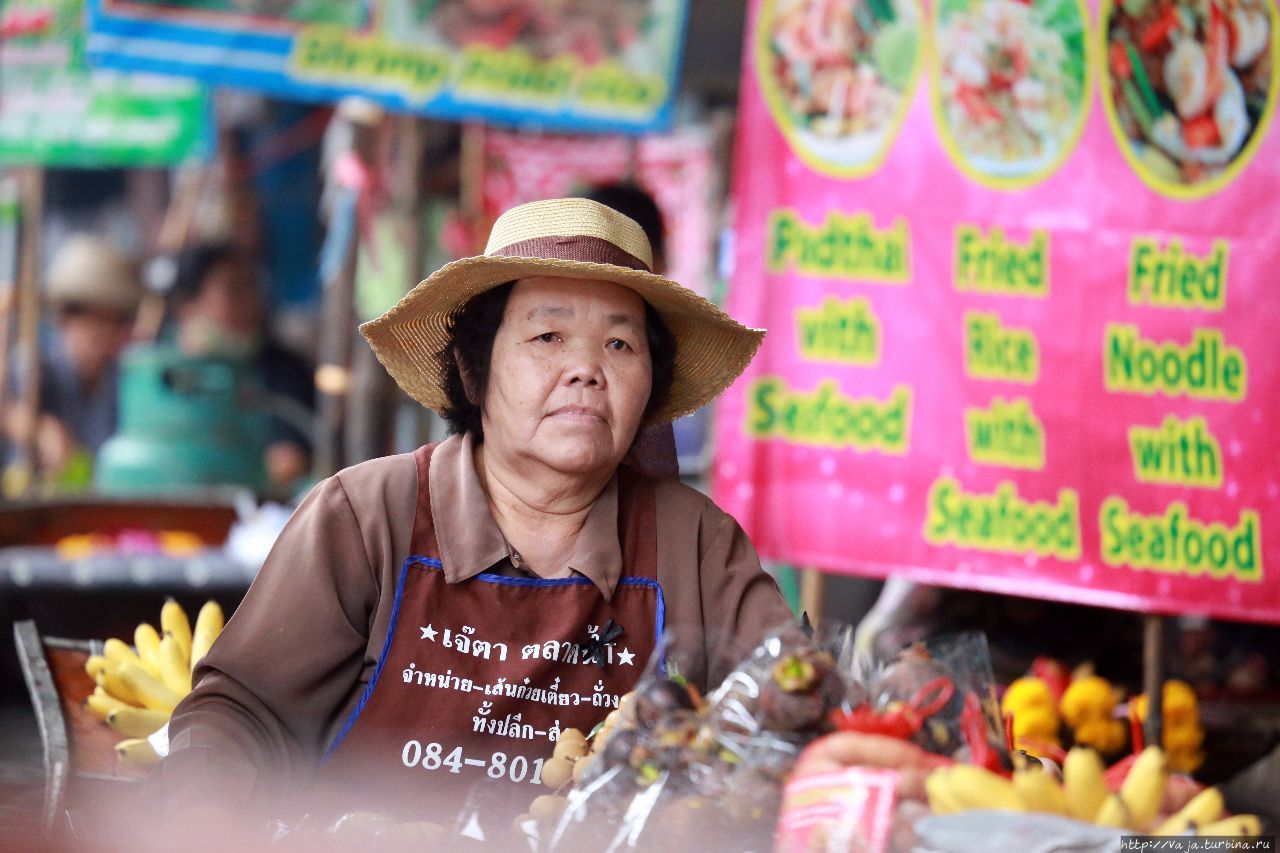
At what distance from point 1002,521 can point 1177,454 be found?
45cm

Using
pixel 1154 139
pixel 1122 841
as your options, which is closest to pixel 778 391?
pixel 1154 139

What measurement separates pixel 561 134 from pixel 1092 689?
12.2 feet

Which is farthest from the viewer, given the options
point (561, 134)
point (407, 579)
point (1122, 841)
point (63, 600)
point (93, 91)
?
point (561, 134)

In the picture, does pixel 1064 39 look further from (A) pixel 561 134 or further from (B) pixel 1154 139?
(A) pixel 561 134

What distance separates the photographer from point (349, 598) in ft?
7.50

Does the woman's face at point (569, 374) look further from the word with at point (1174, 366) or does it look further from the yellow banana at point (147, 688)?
the word with at point (1174, 366)

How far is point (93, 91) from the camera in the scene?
19.8 feet

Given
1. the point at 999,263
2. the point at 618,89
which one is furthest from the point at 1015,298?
the point at 618,89

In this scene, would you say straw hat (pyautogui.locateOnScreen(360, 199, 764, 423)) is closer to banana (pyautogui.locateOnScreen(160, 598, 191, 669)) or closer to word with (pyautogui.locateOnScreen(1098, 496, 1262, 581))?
banana (pyautogui.locateOnScreen(160, 598, 191, 669))

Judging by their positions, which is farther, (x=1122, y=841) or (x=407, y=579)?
(x=407, y=579)

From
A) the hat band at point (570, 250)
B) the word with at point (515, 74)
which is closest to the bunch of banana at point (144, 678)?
the hat band at point (570, 250)

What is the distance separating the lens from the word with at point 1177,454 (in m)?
3.49

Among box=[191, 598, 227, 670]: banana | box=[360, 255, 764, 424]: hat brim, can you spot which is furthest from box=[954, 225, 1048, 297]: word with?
box=[191, 598, 227, 670]: banana

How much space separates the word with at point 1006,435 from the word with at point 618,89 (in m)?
1.58
